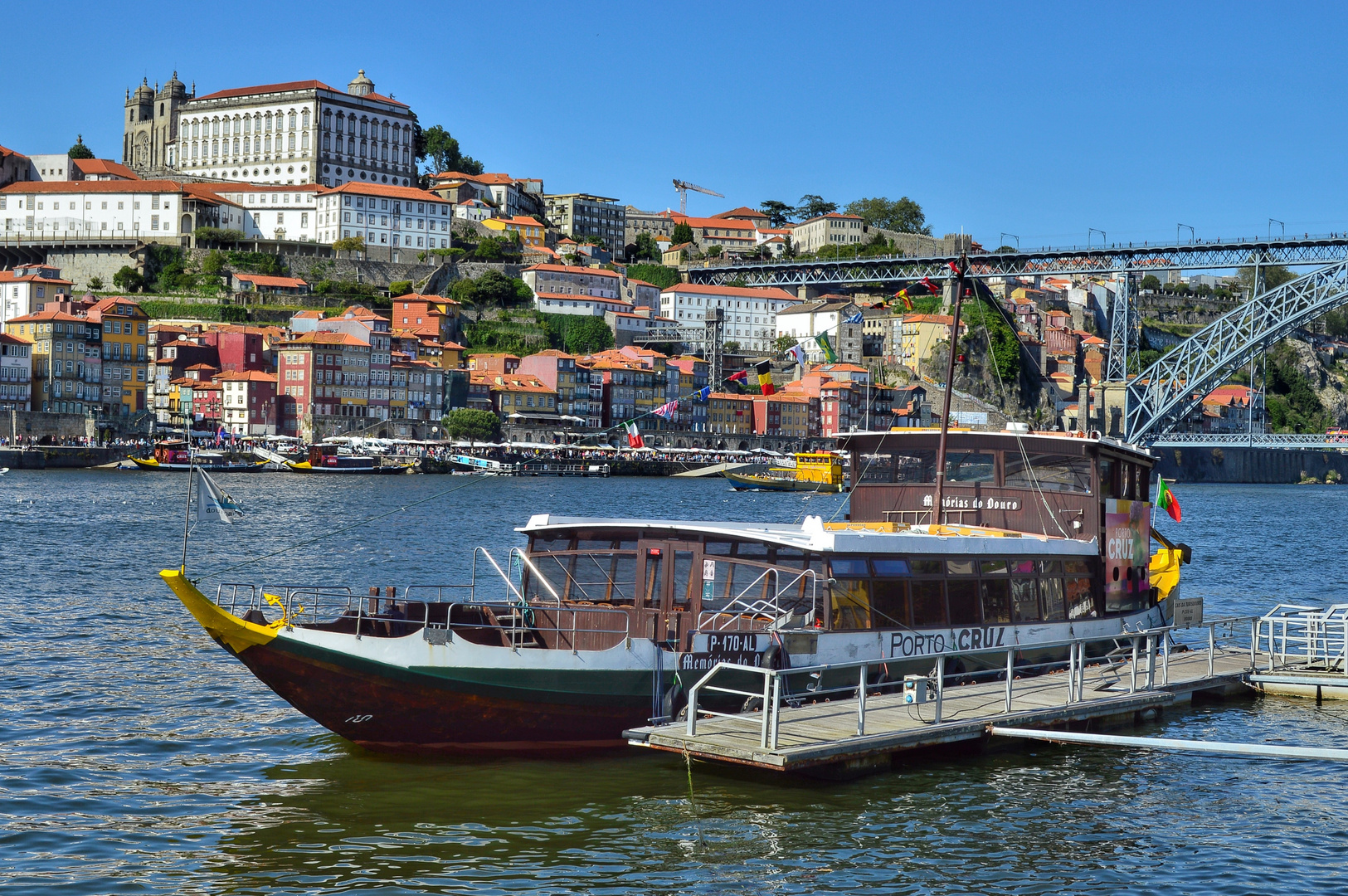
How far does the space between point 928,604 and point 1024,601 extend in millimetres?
1412

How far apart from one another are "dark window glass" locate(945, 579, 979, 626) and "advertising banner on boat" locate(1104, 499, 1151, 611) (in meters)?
2.26

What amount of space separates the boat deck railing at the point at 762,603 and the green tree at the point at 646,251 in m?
119

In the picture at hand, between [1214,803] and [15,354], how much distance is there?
75513 mm

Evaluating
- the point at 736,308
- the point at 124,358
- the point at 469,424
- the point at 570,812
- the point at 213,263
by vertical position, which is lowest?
the point at 570,812

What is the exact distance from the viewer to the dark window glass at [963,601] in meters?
12.6

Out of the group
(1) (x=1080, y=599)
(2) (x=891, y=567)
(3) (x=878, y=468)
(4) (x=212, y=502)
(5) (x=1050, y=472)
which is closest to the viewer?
(2) (x=891, y=567)

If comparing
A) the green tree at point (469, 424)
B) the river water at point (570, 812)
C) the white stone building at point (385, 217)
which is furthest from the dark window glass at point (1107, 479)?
the white stone building at point (385, 217)

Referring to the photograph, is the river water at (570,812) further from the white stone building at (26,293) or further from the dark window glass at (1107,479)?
the white stone building at (26,293)

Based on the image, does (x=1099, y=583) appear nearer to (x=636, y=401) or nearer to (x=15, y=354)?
(x=15, y=354)

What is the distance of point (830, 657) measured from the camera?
11.6 meters

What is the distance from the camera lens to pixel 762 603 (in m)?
11.5

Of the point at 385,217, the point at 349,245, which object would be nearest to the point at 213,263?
the point at 349,245

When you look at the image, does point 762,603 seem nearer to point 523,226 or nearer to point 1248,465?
point 1248,465

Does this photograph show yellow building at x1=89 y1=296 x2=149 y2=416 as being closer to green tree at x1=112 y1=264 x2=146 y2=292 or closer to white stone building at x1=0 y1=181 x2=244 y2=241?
green tree at x1=112 y1=264 x2=146 y2=292
